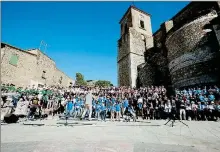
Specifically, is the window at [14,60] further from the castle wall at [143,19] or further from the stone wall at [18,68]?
the castle wall at [143,19]

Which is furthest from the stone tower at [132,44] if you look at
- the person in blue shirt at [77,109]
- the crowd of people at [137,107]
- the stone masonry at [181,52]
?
the person in blue shirt at [77,109]

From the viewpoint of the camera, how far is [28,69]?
23297 mm

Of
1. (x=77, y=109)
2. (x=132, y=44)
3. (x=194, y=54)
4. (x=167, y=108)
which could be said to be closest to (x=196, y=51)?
(x=194, y=54)

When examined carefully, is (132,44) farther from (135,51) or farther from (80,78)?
(80,78)

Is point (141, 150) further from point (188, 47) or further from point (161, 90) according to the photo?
point (188, 47)

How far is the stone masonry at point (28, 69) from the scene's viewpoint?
2020cm

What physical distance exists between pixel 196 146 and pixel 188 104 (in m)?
6.61

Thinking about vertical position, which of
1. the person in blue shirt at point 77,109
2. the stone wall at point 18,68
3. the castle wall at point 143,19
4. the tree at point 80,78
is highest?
the castle wall at point 143,19

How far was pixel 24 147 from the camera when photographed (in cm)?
420

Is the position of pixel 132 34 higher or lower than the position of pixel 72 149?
higher

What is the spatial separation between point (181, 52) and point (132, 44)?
1203cm

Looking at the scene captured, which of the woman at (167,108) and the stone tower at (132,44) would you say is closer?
the woman at (167,108)

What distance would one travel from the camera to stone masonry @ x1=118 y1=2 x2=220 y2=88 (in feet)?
48.7

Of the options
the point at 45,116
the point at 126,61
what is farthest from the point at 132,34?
the point at 45,116
